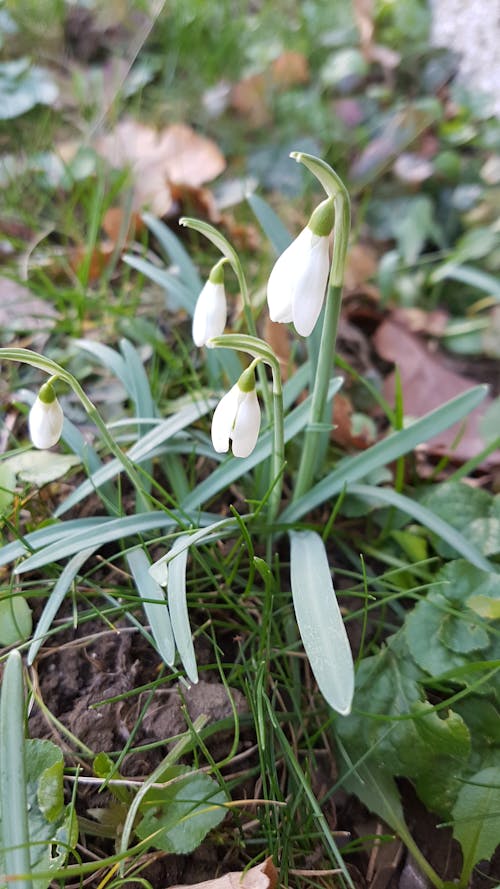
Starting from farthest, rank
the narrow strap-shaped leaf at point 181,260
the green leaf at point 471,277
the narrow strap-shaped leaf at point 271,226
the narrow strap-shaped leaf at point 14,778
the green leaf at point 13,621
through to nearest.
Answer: the green leaf at point 471,277, the narrow strap-shaped leaf at point 181,260, the narrow strap-shaped leaf at point 271,226, the green leaf at point 13,621, the narrow strap-shaped leaf at point 14,778

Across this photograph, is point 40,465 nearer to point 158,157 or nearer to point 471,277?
point 471,277

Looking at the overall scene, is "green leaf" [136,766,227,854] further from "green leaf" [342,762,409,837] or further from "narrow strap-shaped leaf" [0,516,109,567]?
"narrow strap-shaped leaf" [0,516,109,567]

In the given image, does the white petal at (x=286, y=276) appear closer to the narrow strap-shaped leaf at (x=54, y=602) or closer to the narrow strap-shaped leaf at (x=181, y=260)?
the narrow strap-shaped leaf at (x=54, y=602)

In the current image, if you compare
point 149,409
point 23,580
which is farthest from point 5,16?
point 23,580

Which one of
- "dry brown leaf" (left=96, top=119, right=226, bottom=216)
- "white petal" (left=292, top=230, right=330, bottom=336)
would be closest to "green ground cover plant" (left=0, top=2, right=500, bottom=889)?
"white petal" (left=292, top=230, right=330, bottom=336)

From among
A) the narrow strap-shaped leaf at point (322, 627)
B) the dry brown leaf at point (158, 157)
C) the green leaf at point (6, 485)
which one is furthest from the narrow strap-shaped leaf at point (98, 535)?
the dry brown leaf at point (158, 157)

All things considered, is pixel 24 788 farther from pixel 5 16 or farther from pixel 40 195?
pixel 5 16

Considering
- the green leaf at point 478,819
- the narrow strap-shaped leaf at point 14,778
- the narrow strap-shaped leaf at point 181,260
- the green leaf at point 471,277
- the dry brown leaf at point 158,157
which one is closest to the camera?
the narrow strap-shaped leaf at point 14,778
